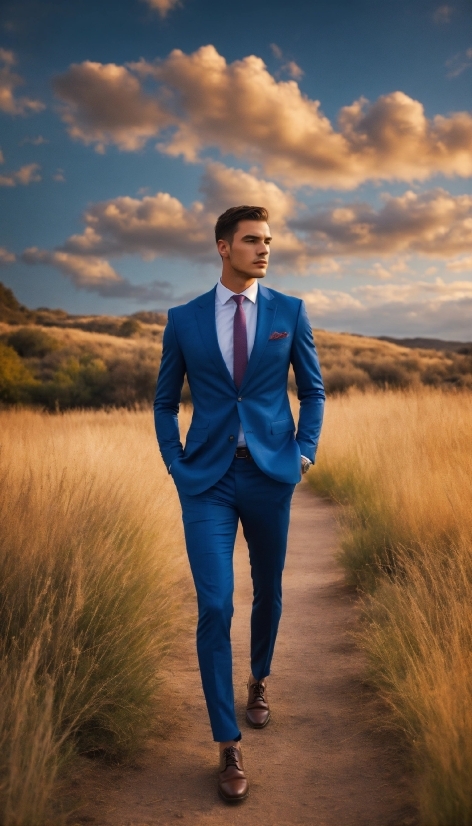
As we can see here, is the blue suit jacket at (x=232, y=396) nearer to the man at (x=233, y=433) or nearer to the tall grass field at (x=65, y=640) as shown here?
the man at (x=233, y=433)

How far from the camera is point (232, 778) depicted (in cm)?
309

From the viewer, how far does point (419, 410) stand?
11438 millimetres

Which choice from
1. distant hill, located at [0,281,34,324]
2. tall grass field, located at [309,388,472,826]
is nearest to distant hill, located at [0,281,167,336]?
distant hill, located at [0,281,34,324]

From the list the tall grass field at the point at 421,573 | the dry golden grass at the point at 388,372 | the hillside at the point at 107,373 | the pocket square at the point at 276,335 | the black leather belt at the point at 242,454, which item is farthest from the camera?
the dry golden grass at the point at 388,372

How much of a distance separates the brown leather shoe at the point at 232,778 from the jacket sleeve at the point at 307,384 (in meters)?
1.42

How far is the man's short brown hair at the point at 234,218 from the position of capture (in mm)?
3498

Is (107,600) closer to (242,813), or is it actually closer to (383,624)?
(242,813)

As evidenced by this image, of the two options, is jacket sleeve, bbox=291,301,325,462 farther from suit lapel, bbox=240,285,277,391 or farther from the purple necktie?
the purple necktie

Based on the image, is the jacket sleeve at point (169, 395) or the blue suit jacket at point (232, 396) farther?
the jacket sleeve at point (169, 395)

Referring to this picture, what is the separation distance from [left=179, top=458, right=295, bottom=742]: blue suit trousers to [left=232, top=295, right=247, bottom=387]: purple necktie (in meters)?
0.41

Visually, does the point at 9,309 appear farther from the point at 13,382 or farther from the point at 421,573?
the point at 421,573

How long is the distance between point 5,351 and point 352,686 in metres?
26.6

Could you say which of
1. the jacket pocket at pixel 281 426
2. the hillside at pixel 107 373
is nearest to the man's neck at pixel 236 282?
the jacket pocket at pixel 281 426

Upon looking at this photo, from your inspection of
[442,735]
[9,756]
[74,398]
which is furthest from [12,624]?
[74,398]
